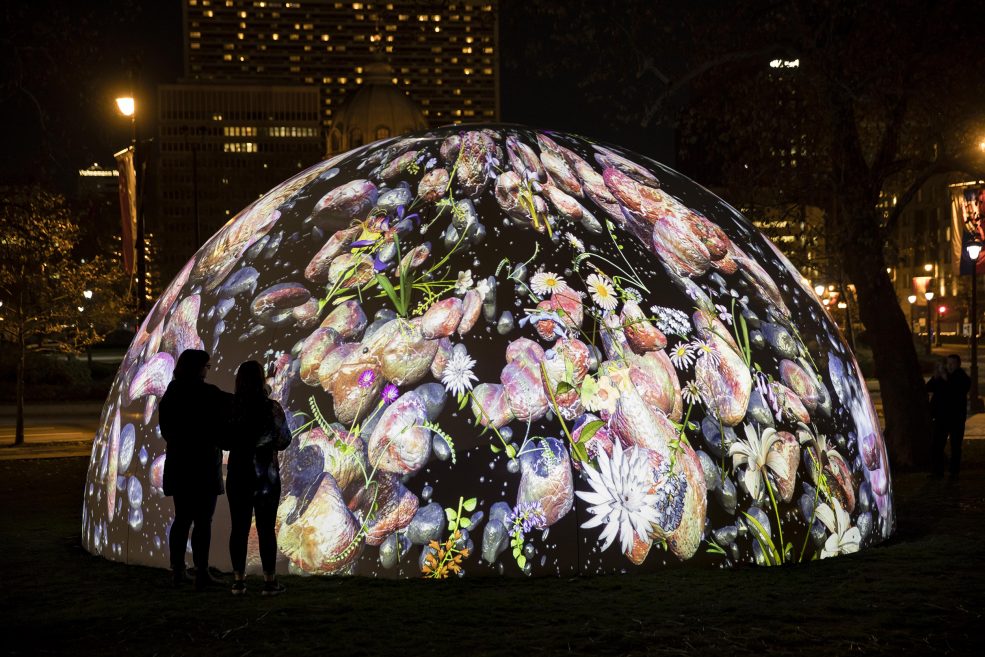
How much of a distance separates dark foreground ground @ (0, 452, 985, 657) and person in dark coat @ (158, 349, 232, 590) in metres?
0.43

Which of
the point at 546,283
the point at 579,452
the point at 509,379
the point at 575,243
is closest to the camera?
the point at 579,452

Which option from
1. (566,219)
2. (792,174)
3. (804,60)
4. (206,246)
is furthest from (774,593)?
(792,174)

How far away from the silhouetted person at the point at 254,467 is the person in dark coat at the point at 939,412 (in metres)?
9.81

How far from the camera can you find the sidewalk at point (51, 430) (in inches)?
832

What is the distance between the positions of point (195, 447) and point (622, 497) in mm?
2968

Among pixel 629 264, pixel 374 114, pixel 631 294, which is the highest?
pixel 374 114

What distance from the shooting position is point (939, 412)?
1527cm

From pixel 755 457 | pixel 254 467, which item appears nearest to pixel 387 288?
pixel 254 467

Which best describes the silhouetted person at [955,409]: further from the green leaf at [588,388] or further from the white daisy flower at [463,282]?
the white daisy flower at [463,282]

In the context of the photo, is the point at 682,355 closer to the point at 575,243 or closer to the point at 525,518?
the point at 575,243

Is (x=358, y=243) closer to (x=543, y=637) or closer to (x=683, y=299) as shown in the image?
(x=683, y=299)

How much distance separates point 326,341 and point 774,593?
361 centimetres

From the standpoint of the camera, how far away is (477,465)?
27.4 ft

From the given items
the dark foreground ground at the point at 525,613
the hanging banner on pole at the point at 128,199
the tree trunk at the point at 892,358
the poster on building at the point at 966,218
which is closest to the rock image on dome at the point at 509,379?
the dark foreground ground at the point at 525,613
